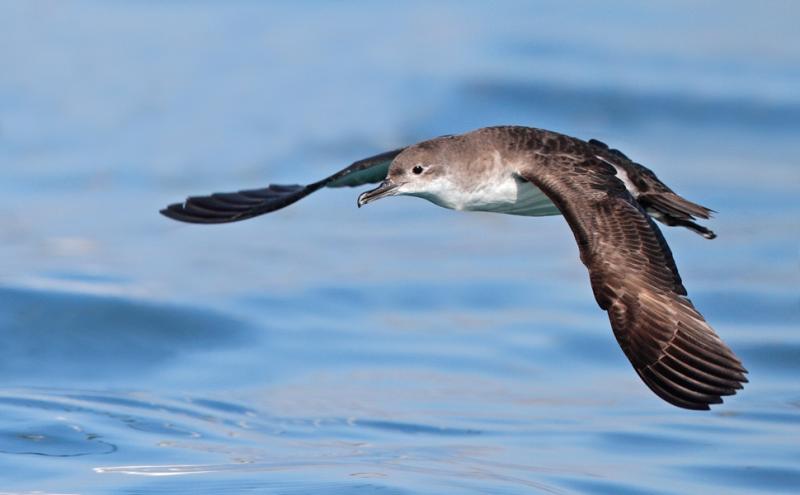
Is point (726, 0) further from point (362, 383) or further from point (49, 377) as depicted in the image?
point (49, 377)

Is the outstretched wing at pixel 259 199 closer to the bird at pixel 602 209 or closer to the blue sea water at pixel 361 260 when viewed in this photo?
the bird at pixel 602 209

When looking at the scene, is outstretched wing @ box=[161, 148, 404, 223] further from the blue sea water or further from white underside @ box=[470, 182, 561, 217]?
the blue sea water

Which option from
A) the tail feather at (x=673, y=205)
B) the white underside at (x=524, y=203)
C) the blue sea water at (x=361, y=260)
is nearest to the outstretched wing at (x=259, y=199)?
the white underside at (x=524, y=203)

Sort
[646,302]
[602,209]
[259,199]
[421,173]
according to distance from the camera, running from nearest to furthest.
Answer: [646,302] → [602,209] → [421,173] → [259,199]

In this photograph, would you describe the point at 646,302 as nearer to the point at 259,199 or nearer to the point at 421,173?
the point at 421,173

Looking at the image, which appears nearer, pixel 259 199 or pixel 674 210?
pixel 674 210

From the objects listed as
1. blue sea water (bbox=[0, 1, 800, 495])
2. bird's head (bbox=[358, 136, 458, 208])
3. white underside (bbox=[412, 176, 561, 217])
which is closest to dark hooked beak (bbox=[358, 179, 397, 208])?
bird's head (bbox=[358, 136, 458, 208])

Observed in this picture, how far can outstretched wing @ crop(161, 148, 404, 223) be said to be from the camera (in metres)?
9.84

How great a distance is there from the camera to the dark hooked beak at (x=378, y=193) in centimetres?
895

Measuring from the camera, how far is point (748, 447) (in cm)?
1028

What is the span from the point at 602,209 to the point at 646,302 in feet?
1.90

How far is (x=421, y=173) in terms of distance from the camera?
30.0 ft

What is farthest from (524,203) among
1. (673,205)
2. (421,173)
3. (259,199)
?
(259,199)

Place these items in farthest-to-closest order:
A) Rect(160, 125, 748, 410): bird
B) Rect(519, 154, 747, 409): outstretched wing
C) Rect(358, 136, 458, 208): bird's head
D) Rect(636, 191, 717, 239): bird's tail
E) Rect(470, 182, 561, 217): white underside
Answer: Rect(470, 182, 561, 217): white underside → Rect(358, 136, 458, 208): bird's head → Rect(636, 191, 717, 239): bird's tail → Rect(160, 125, 748, 410): bird → Rect(519, 154, 747, 409): outstretched wing
